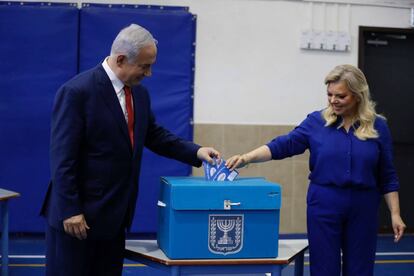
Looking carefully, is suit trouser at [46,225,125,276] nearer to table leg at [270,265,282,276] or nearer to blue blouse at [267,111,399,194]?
table leg at [270,265,282,276]

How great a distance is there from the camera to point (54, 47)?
5465 millimetres

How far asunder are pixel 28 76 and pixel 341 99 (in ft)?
11.7

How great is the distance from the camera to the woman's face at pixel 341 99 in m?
2.62

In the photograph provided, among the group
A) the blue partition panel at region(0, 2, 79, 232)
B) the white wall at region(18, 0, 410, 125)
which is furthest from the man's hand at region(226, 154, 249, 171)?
the blue partition panel at region(0, 2, 79, 232)

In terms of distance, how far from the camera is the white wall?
5.71 metres

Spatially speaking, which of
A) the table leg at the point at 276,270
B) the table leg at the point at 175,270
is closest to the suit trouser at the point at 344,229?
the table leg at the point at 276,270

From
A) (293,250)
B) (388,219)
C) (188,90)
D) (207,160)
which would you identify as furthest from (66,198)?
(388,219)

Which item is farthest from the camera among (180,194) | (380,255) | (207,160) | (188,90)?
(188,90)

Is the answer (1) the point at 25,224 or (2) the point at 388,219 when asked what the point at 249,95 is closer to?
(2) the point at 388,219

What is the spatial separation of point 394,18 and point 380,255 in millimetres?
2261

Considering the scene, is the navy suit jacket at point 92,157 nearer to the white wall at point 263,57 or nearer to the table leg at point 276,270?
the table leg at point 276,270

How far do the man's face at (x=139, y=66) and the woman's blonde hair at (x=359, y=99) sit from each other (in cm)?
77

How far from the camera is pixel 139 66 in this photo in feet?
8.03

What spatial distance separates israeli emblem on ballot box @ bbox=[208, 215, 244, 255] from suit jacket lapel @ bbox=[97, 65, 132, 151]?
21.1 inches
